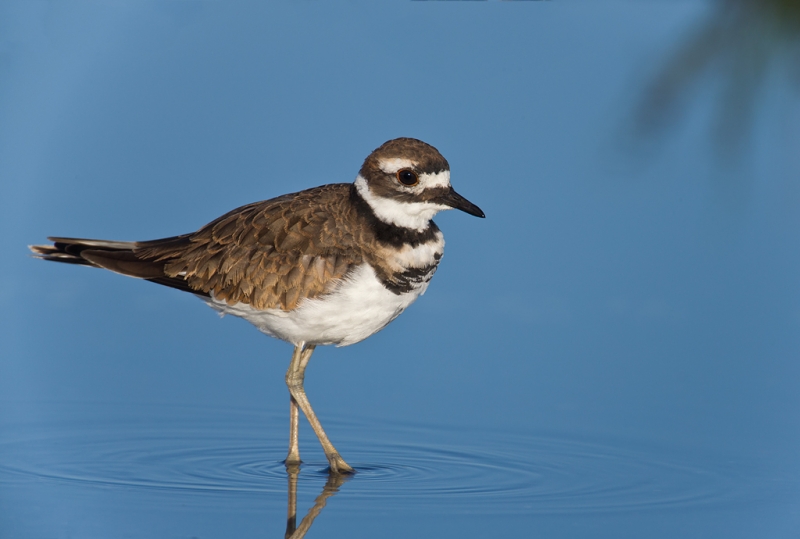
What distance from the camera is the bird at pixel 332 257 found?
313 inches

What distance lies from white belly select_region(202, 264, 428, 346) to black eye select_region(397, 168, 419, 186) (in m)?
0.72

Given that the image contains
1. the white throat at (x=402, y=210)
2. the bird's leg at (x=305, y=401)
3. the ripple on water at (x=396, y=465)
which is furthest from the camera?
the bird's leg at (x=305, y=401)

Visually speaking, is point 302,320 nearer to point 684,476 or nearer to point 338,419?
point 338,419

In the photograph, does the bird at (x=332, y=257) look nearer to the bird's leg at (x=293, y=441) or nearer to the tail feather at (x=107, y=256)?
the bird's leg at (x=293, y=441)

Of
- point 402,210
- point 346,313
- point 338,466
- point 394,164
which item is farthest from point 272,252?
point 338,466

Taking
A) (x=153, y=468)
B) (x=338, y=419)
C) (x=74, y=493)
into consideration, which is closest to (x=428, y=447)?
(x=338, y=419)

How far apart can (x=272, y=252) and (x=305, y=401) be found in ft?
4.27

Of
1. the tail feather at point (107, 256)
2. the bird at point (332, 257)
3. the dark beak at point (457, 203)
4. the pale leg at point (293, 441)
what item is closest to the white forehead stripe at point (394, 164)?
the bird at point (332, 257)

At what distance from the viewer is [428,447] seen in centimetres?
849

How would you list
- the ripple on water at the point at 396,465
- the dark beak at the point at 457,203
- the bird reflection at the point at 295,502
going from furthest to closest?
the dark beak at the point at 457,203
the ripple on water at the point at 396,465
the bird reflection at the point at 295,502

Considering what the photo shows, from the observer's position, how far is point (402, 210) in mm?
8039

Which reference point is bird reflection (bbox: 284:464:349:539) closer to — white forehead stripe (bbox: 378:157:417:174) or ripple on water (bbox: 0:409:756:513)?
ripple on water (bbox: 0:409:756:513)

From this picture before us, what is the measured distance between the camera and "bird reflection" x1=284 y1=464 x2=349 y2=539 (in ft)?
21.9

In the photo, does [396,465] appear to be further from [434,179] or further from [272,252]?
[434,179]
